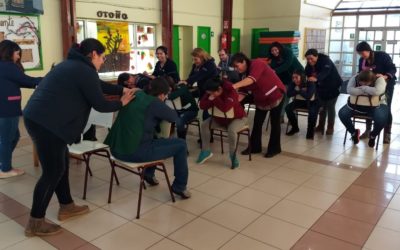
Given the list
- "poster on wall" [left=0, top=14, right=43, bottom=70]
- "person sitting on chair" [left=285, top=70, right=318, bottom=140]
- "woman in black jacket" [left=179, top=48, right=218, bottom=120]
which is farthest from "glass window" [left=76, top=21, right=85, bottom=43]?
"person sitting on chair" [left=285, top=70, right=318, bottom=140]

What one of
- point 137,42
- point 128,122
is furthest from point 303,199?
point 137,42

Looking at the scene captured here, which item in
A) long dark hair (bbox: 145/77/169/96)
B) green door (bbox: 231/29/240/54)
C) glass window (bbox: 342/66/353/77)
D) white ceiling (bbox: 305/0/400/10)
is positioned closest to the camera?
long dark hair (bbox: 145/77/169/96)

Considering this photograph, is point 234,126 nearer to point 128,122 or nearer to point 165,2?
point 128,122

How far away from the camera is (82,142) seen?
3.46m

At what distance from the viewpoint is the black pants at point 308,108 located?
17.2ft

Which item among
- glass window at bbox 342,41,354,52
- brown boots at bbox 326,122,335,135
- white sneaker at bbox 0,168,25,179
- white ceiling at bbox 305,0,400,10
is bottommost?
white sneaker at bbox 0,168,25,179

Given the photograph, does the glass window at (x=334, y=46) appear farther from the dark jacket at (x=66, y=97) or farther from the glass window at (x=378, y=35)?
the dark jacket at (x=66, y=97)

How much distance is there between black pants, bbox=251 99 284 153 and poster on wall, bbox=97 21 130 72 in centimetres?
506

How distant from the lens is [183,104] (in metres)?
4.59

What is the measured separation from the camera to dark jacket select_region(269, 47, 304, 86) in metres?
5.56

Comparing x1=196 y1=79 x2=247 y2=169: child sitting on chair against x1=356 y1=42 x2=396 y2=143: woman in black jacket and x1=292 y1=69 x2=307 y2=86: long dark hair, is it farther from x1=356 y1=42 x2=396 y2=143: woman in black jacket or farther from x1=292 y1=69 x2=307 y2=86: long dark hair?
x1=356 y1=42 x2=396 y2=143: woman in black jacket

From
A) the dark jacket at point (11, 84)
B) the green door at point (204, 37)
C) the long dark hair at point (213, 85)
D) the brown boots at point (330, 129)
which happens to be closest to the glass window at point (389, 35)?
the green door at point (204, 37)

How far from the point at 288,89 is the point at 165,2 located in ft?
16.5

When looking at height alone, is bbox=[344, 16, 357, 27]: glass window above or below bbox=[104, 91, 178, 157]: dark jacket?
above
